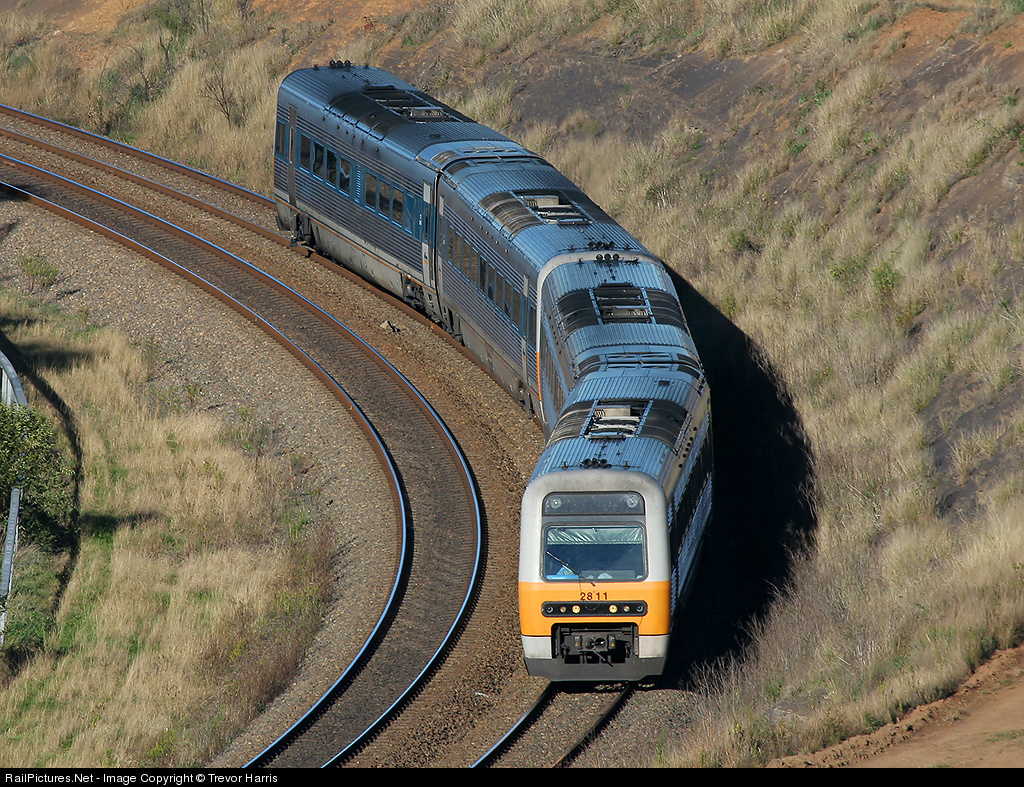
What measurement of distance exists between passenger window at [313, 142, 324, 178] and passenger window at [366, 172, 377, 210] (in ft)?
6.37

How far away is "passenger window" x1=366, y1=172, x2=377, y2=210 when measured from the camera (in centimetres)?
2277

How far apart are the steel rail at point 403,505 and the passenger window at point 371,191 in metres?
2.41

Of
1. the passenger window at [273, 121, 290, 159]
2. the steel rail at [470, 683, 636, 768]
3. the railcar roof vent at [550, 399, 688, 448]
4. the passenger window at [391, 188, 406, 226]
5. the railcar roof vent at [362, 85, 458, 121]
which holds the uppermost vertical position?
the railcar roof vent at [362, 85, 458, 121]

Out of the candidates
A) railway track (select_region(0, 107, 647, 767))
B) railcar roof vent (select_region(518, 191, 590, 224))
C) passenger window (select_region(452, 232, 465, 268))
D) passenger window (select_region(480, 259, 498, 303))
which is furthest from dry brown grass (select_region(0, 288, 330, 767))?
railcar roof vent (select_region(518, 191, 590, 224))

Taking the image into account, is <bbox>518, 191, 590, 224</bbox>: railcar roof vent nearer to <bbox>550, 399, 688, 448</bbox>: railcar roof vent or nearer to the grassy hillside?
the grassy hillside

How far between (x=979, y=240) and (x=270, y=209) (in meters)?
16.4

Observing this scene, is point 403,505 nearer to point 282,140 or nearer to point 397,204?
point 397,204

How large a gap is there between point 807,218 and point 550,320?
8075mm

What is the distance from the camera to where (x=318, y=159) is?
24.5 metres

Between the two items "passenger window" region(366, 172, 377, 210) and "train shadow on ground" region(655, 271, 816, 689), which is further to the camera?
"passenger window" region(366, 172, 377, 210)

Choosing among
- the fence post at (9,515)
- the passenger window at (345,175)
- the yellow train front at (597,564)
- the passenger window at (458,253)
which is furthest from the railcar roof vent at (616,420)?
the passenger window at (345,175)

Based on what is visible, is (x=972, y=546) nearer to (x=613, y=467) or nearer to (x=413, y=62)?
(x=613, y=467)

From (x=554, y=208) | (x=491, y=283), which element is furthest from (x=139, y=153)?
(x=554, y=208)

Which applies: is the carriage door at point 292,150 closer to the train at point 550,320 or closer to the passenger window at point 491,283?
the train at point 550,320
